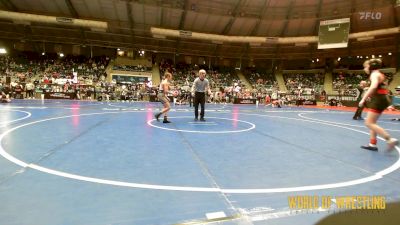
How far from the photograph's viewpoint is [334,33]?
104ft

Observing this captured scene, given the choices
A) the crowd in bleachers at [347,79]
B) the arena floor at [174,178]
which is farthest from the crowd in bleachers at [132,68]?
the arena floor at [174,178]

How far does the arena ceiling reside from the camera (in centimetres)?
3000

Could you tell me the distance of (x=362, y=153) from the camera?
5.32 m

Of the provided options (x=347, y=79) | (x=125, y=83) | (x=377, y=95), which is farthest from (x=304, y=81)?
(x=377, y=95)

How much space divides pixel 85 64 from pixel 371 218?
124 ft

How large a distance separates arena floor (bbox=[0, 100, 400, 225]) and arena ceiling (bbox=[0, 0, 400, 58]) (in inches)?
1084

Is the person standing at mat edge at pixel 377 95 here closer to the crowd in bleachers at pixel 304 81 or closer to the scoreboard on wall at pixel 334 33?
the scoreboard on wall at pixel 334 33

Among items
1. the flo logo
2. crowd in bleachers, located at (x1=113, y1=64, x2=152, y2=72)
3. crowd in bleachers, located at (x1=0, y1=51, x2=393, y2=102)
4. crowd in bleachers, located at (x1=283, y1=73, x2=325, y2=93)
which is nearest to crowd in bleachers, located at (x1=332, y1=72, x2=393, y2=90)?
crowd in bleachers, located at (x1=0, y1=51, x2=393, y2=102)

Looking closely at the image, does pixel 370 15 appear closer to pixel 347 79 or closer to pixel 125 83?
pixel 347 79

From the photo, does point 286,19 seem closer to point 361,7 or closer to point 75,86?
point 361,7

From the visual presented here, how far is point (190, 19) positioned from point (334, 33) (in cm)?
1769

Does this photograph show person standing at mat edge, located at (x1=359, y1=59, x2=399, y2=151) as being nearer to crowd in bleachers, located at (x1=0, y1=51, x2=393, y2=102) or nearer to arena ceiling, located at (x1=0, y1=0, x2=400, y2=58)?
crowd in bleachers, located at (x1=0, y1=51, x2=393, y2=102)

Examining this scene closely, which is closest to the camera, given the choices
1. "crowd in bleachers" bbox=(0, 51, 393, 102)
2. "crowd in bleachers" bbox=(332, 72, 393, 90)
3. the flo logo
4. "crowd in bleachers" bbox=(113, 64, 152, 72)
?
"crowd in bleachers" bbox=(0, 51, 393, 102)

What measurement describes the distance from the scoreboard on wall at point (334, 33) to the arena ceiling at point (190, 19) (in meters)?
1.48
